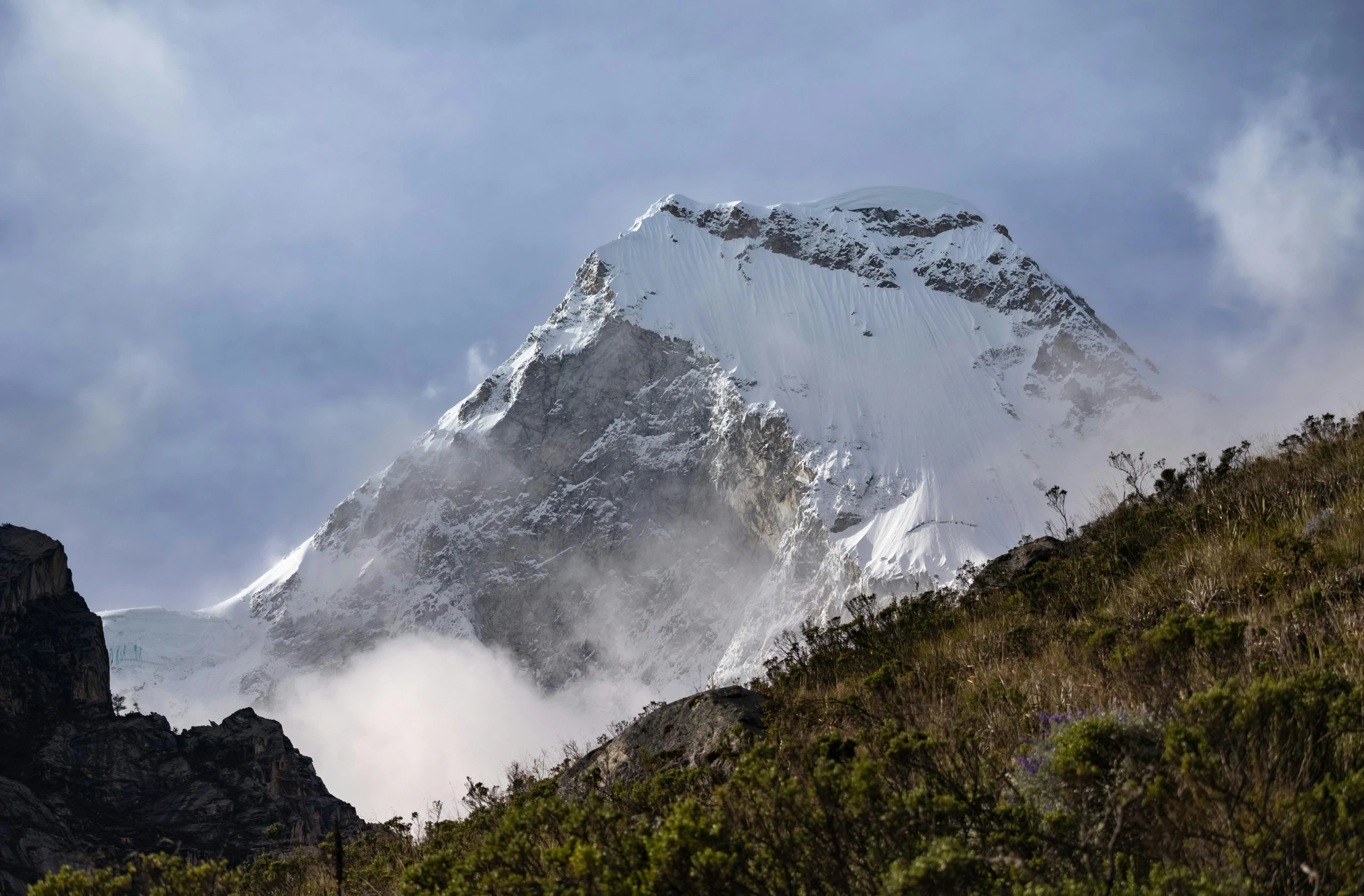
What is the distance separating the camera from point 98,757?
40281 millimetres

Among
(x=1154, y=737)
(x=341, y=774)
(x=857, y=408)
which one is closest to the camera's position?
(x=1154, y=737)

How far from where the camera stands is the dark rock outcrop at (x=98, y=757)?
3494 centimetres

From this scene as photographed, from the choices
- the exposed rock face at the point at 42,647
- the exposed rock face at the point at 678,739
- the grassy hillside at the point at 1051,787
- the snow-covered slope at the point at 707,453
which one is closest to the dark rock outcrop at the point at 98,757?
the exposed rock face at the point at 42,647

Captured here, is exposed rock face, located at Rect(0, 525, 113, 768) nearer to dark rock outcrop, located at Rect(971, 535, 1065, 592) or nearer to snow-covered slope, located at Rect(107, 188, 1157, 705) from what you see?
dark rock outcrop, located at Rect(971, 535, 1065, 592)

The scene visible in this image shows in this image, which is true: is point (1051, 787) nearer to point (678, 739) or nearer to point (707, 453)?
point (678, 739)

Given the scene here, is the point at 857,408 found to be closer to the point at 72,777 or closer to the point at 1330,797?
the point at 72,777

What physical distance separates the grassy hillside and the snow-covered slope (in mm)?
104850

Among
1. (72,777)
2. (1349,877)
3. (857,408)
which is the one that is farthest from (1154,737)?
(857,408)

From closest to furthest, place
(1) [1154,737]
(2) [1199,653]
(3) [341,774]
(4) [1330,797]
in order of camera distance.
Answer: (4) [1330,797] → (1) [1154,737] → (2) [1199,653] → (3) [341,774]

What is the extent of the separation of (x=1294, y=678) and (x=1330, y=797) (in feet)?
1.66

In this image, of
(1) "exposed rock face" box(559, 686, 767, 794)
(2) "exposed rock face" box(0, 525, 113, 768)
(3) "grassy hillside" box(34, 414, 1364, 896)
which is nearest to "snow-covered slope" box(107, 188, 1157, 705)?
(2) "exposed rock face" box(0, 525, 113, 768)

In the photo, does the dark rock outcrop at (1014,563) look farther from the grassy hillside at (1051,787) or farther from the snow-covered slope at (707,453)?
the snow-covered slope at (707,453)

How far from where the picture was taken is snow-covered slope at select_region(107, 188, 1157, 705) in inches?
4835

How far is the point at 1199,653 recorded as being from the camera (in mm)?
2916
